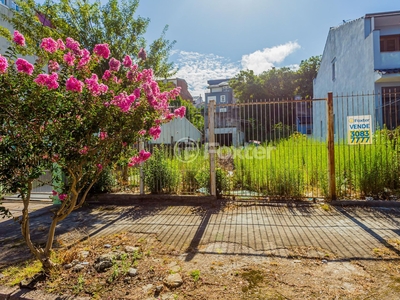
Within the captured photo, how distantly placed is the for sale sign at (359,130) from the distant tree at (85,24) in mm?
6417

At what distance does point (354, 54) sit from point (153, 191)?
13.2 metres

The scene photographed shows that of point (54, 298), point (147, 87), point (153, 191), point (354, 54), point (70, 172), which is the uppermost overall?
point (354, 54)

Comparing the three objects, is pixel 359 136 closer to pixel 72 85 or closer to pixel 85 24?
pixel 72 85

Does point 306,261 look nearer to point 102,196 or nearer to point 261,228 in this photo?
point 261,228

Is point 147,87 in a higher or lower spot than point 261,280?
higher

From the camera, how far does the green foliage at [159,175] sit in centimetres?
657

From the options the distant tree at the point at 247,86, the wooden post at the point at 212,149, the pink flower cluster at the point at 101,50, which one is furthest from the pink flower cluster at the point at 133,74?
the distant tree at the point at 247,86

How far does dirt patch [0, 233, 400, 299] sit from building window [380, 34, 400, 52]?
47.6 ft

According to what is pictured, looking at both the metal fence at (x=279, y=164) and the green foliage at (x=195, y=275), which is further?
the metal fence at (x=279, y=164)

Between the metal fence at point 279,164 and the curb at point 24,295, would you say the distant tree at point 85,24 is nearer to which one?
the metal fence at point 279,164

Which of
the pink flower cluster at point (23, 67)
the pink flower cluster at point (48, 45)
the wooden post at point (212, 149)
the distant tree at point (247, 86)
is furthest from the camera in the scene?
the distant tree at point (247, 86)

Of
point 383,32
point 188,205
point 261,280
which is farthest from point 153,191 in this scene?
point 383,32

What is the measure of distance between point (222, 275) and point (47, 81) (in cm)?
283

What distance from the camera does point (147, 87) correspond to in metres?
3.28
